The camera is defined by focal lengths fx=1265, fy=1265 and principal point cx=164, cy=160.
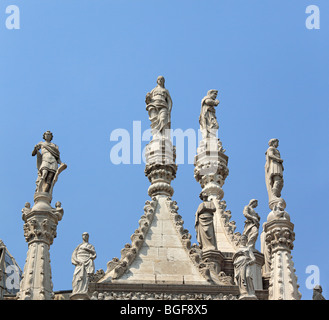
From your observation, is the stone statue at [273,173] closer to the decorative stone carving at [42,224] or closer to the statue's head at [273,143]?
the statue's head at [273,143]

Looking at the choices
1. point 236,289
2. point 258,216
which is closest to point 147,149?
point 258,216

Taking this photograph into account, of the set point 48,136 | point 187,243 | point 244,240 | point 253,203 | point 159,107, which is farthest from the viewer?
point 159,107

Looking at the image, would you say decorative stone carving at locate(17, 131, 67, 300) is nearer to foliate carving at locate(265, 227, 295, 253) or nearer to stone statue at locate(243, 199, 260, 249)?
foliate carving at locate(265, 227, 295, 253)

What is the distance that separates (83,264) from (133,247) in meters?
2.21

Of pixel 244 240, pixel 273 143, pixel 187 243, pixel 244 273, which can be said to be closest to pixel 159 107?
pixel 273 143

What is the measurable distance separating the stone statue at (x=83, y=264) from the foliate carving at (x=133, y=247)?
36.6 inches

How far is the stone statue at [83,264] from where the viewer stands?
32719mm

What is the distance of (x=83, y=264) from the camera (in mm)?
33156

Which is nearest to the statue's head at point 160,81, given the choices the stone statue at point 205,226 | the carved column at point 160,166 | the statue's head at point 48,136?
the carved column at point 160,166

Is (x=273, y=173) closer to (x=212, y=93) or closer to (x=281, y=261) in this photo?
(x=281, y=261)
